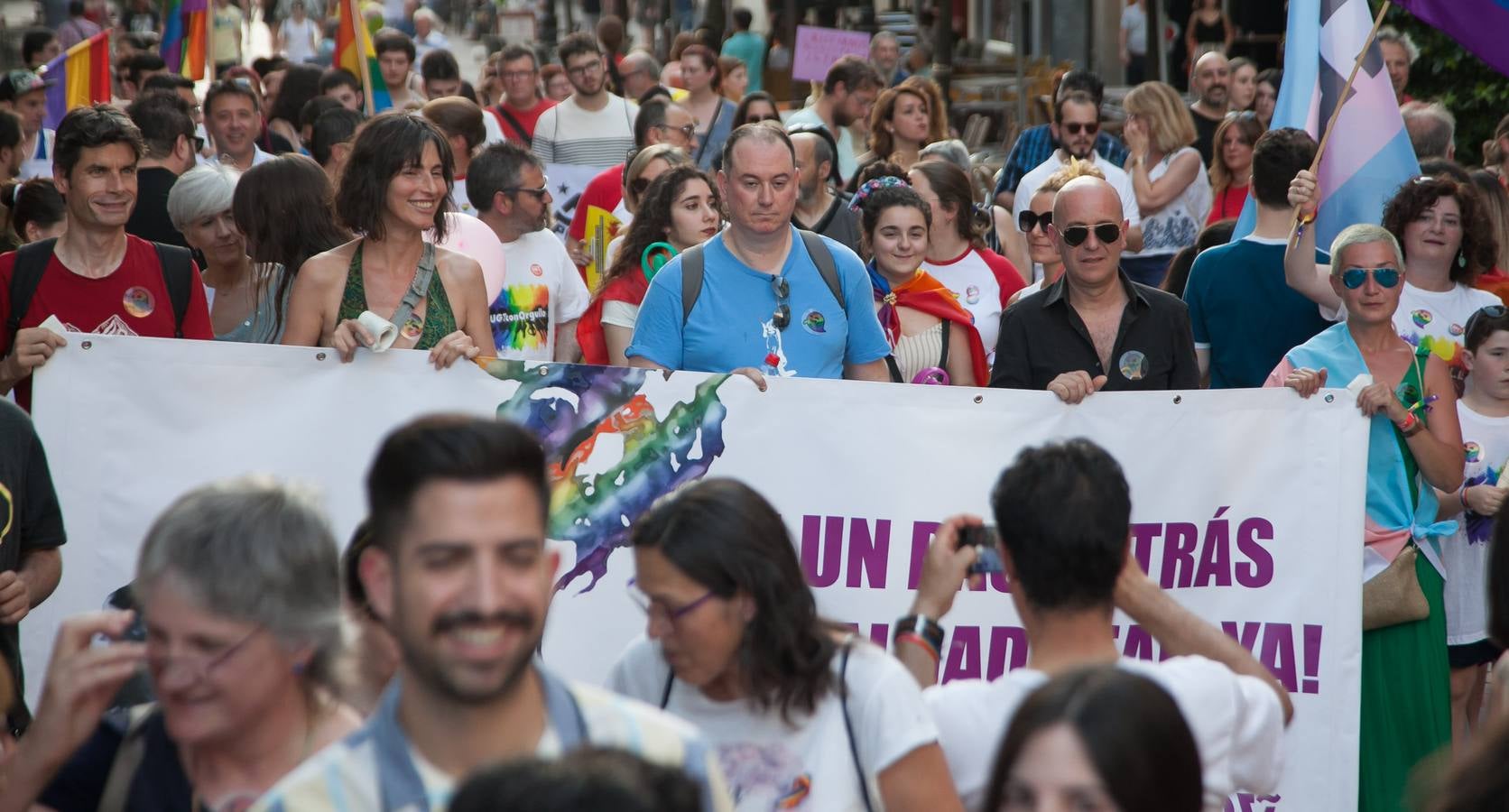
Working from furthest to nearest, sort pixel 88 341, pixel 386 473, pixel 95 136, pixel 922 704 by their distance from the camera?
pixel 95 136, pixel 88 341, pixel 922 704, pixel 386 473

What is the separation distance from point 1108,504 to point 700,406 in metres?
2.20

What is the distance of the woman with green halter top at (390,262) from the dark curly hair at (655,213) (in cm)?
138

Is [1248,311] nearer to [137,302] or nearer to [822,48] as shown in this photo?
[137,302]

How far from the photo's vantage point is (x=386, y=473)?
244 cm

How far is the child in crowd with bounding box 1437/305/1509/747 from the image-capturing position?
5.73 m

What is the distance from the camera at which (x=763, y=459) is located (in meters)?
5.22

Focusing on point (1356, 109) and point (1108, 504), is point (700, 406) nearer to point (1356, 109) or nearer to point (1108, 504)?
point (1108, 504)

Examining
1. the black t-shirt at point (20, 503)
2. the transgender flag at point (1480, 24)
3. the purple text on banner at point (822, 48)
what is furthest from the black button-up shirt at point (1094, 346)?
the purple text on banner at point (822, 48)

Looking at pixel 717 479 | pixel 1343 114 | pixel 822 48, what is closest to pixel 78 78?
pixel 822 48

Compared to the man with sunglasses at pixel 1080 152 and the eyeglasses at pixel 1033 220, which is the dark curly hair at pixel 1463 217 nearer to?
the eyeglasses at pixel 1033 220

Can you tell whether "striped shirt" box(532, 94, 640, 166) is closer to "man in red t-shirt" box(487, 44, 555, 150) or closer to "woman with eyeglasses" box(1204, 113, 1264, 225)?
"man in red t-shirt" box(487, 44, 555, 150)

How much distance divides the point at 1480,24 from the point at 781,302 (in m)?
2.98

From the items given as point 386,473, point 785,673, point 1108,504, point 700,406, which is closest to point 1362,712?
point 700,406

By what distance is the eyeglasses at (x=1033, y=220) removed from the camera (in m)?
7.45
